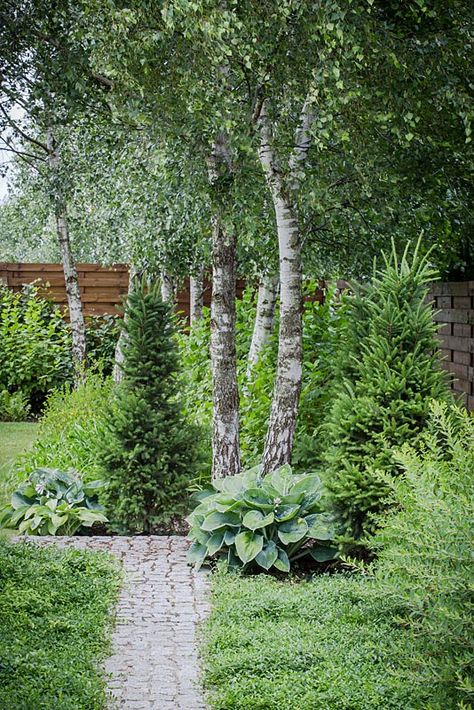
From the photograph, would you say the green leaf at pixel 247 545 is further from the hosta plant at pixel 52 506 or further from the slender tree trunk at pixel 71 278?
the slender tree trunk at pixel 71 278

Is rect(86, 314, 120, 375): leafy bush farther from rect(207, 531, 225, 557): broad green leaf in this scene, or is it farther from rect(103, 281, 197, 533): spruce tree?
rect(207, 531, 225, 557): broad green leaf

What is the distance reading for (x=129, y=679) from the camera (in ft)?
13.5

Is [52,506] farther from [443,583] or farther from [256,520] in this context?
[443,583]

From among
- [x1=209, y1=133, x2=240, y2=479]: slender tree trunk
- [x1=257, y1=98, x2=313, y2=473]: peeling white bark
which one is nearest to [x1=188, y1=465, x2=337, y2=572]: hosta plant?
[x1=257, y1=98, x2=313, y2=473]: peeling white bark

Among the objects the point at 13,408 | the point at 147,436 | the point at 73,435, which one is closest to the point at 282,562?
the point at 147,436

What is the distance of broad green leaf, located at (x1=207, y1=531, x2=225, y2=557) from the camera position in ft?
19.3

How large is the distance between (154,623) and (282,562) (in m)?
1.13

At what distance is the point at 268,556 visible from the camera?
5.80m

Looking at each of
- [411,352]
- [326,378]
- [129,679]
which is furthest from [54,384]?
[129,679]

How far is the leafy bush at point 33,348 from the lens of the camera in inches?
543

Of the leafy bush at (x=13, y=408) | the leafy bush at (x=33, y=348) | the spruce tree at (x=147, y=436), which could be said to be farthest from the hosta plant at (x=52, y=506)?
the leafy bush at (x=33, y=348)

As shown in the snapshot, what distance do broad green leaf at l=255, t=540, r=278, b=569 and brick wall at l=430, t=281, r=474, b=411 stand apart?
5.99ft

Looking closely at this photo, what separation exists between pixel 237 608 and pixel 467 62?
12.7ft

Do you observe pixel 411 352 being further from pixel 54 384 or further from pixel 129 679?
pixel 54 384
